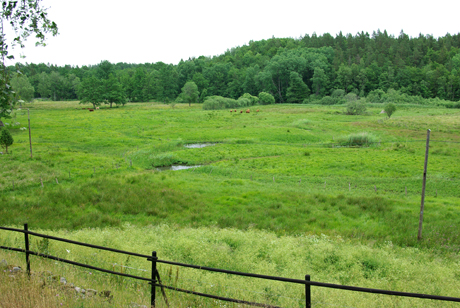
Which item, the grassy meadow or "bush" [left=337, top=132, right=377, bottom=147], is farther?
"bush" [left=337, top=132, right=377, bottom=147]

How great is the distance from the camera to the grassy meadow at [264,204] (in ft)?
35.5

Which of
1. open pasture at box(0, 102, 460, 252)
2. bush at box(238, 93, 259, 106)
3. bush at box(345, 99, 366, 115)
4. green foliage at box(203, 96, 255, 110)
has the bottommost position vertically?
open pasture at box(0, 102, 460, 252)

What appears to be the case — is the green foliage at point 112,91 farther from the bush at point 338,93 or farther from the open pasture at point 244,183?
the bush at point 338,93

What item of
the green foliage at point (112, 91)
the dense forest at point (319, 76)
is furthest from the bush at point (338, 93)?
the green foliage at point (112, 91)

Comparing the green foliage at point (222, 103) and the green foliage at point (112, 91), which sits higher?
the green foliage at point (112, 91)

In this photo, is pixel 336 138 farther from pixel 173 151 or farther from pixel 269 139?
pixel 173 151

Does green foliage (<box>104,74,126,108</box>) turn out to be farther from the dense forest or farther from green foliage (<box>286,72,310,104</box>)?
green foliage (<box>286,72,310,104</box>)

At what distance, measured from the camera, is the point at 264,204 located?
21578 mm

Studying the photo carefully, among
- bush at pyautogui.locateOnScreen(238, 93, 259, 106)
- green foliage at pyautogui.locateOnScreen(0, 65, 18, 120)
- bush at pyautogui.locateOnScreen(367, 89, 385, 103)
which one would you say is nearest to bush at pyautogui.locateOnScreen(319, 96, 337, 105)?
bush at pyautogui.locateOnScreen(367, 89, 385, 103)

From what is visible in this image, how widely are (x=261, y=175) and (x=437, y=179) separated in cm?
1522

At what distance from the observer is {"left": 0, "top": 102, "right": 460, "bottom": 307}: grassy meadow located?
35.5ft

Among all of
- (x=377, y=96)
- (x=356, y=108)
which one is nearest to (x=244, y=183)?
(x=356, y=108)

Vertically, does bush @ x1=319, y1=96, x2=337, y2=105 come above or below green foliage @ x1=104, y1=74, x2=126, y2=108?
below

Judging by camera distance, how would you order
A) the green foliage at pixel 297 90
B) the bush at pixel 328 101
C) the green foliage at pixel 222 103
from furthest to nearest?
the green foliage at pixel 297 90 < the bush at pixel 328 101 < the green foliage at pixel 222 103
